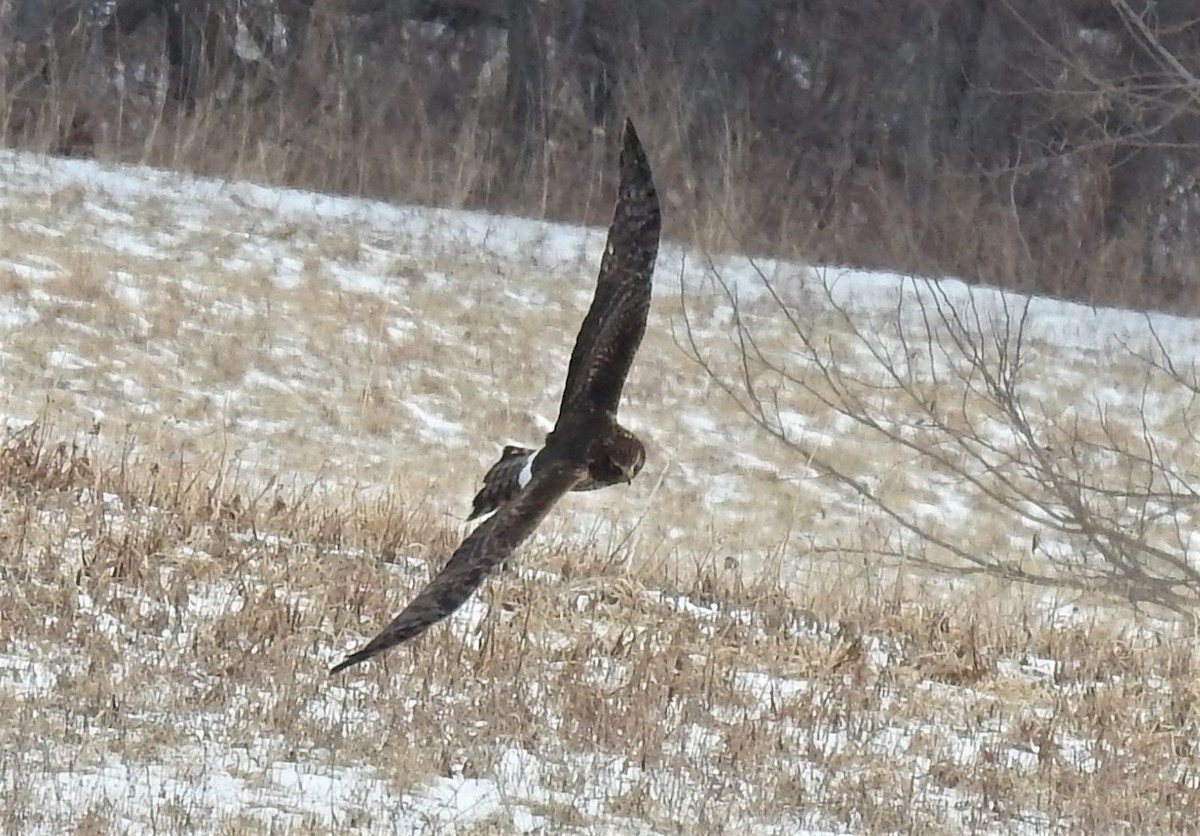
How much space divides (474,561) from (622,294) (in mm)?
1102

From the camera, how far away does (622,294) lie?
5.41 meters

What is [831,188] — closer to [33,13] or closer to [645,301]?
[33,13]

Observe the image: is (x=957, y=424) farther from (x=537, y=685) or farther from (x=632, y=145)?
(x=632, y=145)

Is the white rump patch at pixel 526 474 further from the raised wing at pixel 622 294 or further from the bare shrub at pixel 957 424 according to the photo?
the bare shrub at pixel 957 424

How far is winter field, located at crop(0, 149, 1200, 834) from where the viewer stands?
5207 millimetres

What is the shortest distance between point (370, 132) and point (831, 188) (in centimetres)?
410

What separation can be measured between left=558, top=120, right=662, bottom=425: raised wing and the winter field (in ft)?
1.64

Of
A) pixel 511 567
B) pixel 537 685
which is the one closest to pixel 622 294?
pixel 537 685

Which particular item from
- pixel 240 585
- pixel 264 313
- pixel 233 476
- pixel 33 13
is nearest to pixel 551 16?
pixel 33 13

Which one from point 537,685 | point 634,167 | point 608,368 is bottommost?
point 537,685

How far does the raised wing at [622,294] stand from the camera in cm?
541

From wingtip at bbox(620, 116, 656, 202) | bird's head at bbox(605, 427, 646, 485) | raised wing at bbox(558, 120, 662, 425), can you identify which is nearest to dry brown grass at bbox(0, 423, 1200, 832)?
bird's head at bbox(605, 427, 646, 485)

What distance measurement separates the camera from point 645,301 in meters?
5.40

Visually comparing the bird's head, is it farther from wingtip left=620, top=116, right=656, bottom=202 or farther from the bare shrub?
the bare shrub
